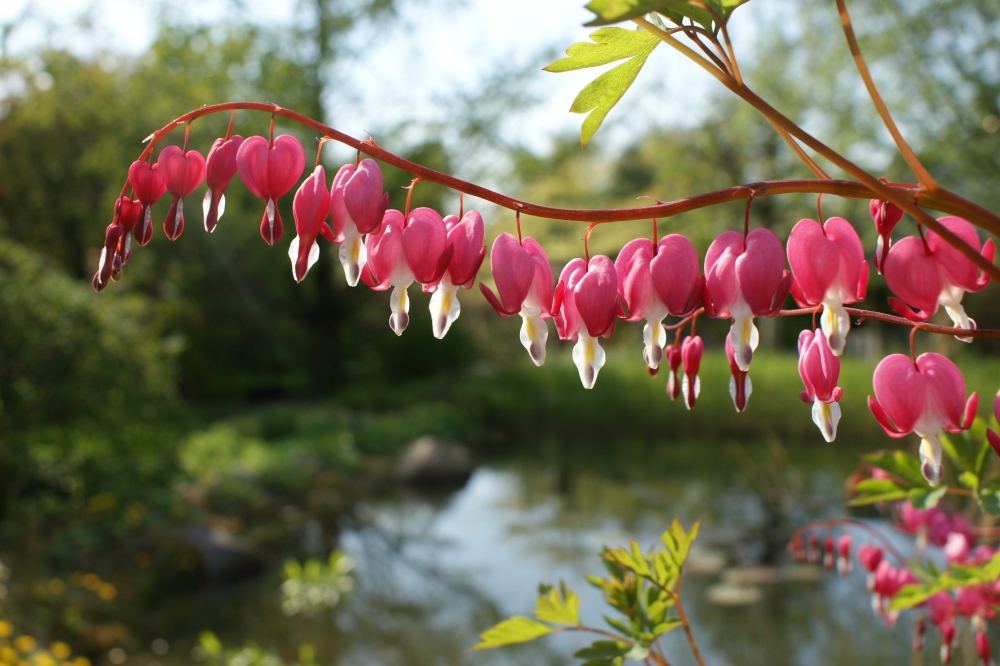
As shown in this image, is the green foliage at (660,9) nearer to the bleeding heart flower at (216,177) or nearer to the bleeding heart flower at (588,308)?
the bleeding heart flower at (588,308)

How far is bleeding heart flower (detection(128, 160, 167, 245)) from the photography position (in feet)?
1.85

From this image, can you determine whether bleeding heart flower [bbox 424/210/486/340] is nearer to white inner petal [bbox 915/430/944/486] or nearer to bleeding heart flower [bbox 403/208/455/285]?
bleeding heart flower [bbox 403/208/455/285]

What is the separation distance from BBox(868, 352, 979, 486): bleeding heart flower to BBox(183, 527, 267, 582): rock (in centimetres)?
551

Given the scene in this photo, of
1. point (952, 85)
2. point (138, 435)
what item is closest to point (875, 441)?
point (952, 85)

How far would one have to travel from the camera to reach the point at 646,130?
15.4 metres

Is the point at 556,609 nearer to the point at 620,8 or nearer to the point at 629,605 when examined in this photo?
the point at 629,605

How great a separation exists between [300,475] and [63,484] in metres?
2.49

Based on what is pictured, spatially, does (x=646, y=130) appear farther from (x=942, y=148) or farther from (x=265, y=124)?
(x=265, y=124)

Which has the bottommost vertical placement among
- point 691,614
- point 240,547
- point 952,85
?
point 691,614

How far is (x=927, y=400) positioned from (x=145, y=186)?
604mm

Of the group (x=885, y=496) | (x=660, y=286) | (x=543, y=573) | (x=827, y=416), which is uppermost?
(x=660, y=286)

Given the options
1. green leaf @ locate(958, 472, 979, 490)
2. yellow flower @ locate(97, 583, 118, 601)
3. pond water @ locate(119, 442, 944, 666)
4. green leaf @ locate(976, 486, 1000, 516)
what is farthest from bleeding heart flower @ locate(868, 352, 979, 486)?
yellow flower @ locate(97, 583, 118, 601)

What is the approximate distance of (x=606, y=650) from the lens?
734 millimetres

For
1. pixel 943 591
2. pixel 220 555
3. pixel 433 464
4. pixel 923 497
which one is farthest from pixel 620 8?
pixel 433 464
